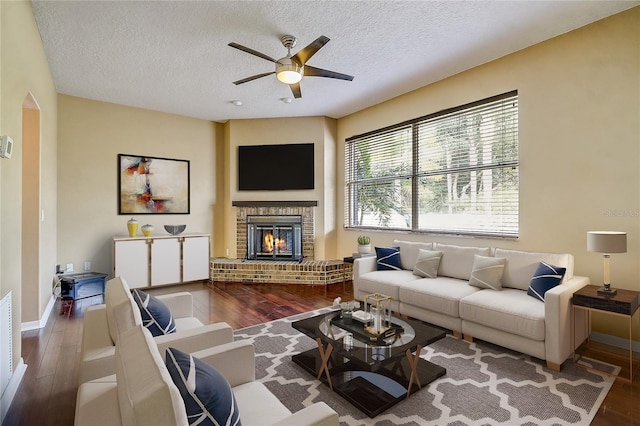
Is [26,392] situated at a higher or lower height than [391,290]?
lower

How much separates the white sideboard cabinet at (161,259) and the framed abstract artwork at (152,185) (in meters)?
0.68

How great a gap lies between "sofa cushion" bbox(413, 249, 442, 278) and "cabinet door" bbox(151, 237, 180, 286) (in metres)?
3.80

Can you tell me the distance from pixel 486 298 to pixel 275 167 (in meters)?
4.27

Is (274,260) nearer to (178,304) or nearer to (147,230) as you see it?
(147,230)

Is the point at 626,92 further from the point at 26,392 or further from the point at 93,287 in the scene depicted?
the point at 93,287

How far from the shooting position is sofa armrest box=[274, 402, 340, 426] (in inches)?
48.4

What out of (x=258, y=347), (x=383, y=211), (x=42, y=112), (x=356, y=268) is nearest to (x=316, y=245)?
(x=383, y=211)

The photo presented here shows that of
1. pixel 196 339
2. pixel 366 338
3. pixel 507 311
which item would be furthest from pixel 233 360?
pixel 507 311

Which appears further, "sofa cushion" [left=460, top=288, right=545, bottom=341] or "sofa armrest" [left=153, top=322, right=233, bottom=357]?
"sofa cushion" [left=460, top=288, right=545, bottom=341]

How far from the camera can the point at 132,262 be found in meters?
5.18

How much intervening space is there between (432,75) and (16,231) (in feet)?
15.1

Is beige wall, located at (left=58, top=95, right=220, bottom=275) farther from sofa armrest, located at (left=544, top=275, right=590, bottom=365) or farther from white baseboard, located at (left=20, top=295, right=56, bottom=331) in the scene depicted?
sofa armrest, located at (left=544, top=275, right=590, bottom=365)

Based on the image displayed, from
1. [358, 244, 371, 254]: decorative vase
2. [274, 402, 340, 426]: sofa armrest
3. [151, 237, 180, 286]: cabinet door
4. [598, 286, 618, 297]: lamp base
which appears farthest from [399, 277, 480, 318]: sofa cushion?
[151, 237, 180, 286]: cabinet door

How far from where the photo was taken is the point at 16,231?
254cm
